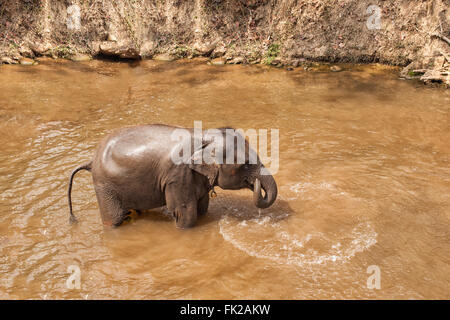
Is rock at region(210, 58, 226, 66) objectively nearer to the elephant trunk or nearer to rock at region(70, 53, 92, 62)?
rock at region(70, 53, 92, 62)

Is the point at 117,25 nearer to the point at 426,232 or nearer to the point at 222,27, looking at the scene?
the point at 222,27

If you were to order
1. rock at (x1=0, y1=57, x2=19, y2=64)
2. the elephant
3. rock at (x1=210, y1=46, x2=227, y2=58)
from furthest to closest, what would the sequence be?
rock at (x1=210, y1=46, x2=227, y2=58) → rock at (x1=0, y1=57, x2=19, y2=64) → the elephant

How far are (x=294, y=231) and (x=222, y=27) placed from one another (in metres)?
13.2

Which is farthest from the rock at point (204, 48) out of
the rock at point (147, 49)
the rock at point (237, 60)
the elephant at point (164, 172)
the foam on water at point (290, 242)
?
the foam on water at point (290, 242)

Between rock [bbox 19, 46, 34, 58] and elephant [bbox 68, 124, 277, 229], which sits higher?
rock [bbox 19, 46, 34, 58]

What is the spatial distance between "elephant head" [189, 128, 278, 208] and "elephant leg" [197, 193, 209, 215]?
2.00 feet

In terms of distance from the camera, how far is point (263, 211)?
6105 mm

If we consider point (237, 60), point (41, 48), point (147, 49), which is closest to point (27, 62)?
point (41, 48)

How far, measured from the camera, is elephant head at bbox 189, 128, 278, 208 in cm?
505

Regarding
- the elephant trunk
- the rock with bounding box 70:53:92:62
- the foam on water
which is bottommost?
the foam on water

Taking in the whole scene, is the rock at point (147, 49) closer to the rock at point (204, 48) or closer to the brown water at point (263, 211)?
the rock at point (204, 48)

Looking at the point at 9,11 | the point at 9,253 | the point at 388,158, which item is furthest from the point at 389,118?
the point at 9,11

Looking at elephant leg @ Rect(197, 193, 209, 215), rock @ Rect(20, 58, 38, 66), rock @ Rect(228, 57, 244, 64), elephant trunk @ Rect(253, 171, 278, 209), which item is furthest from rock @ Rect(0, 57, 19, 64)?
elephant trunk @ Rect(253, 171, 278, 209)

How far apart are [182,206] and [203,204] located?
1.71 feet
